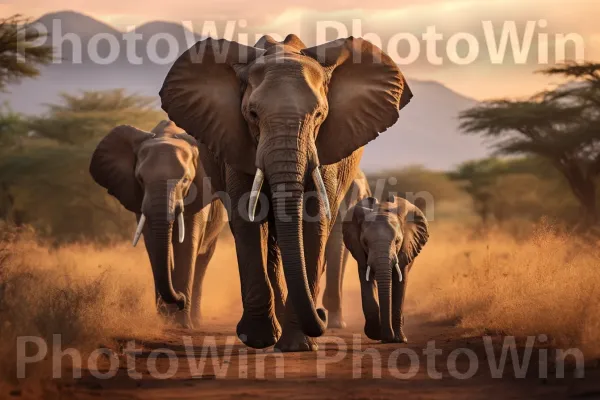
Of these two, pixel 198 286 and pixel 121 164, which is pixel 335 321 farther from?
pixel 121 164

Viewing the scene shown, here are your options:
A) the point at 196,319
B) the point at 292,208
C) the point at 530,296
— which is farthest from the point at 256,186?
the point at 196,319

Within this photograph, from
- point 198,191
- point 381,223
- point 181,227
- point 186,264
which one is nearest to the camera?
point 381,223

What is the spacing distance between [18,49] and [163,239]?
513 inches

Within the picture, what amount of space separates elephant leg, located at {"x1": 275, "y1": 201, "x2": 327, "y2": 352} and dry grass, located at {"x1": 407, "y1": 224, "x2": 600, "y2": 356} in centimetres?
214

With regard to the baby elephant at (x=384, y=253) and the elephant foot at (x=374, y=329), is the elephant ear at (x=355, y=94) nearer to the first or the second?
the baby elephant at (x=384, y=253)

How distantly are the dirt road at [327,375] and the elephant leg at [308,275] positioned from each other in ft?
0.51

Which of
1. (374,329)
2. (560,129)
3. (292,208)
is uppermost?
(560,129)

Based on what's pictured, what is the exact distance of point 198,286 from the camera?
15.5 meters

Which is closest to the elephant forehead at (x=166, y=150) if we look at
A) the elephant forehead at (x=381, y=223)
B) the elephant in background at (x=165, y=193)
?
the elephant in background at (x=165, y=193)

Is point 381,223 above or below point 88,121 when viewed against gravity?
below

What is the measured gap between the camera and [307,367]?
935cm

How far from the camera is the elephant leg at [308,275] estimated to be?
994 cm

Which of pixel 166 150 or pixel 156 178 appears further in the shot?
pixel 166 150

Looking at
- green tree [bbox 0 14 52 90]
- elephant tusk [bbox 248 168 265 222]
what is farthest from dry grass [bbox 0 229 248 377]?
green tree [bbox 0 14 52 90]
